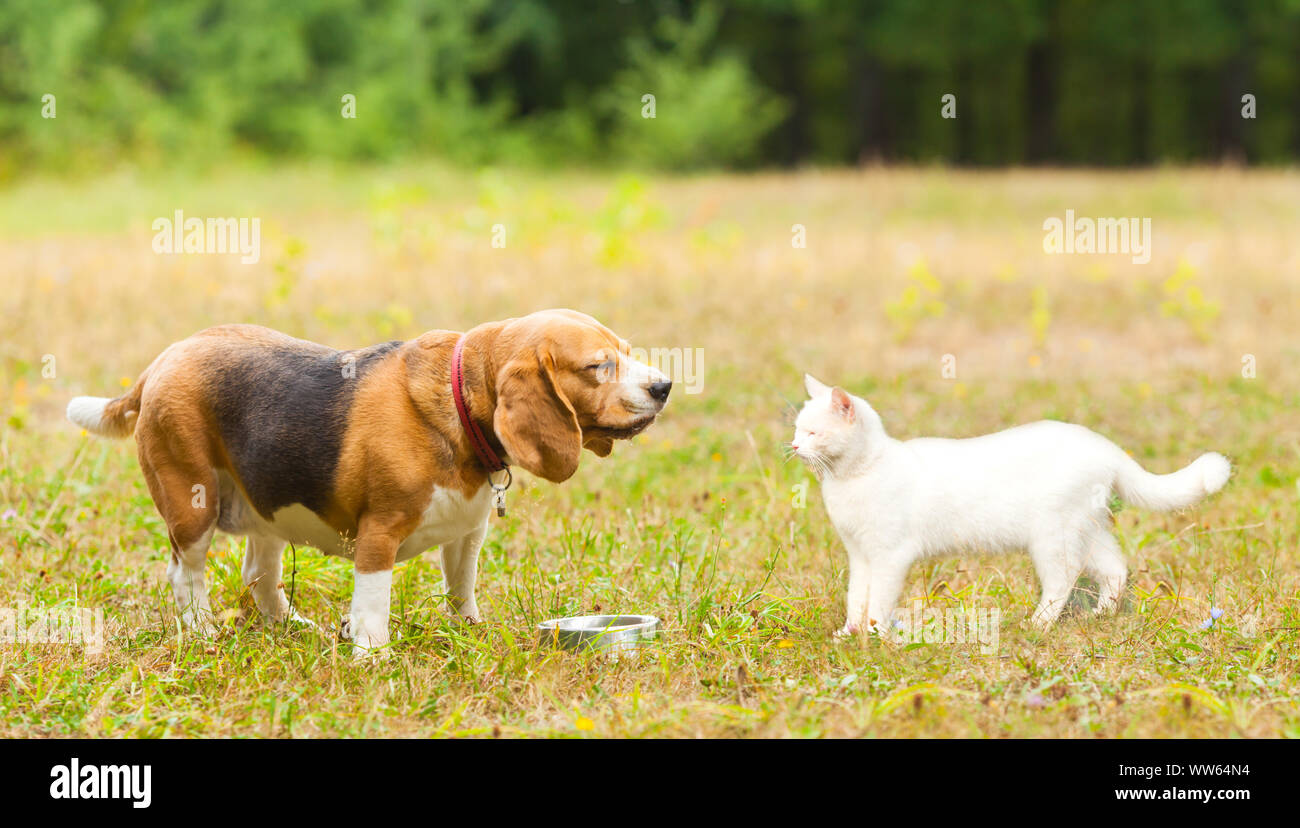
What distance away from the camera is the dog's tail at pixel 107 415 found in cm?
465

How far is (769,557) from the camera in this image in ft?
17.5

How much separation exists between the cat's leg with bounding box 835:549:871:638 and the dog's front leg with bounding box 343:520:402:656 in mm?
1536

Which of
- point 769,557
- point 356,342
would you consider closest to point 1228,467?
point 769,557

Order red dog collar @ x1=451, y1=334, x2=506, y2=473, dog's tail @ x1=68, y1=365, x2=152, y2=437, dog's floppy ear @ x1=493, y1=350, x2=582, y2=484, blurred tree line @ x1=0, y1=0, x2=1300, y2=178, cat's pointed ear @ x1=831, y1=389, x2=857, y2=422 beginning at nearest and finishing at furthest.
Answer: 1. dog's floppy ear @ x1=493, y1=350, x2=582, y2=484
2. red dog collar @ x1=451, y1=334, x2=506, y2=473
3. cat's pointed ear @ x1=831, y1=389, x2=857, y2=422
4. dog's tail @ x1=68, y1=365, x2=152, y2=437
5. blurred tree line @ x1=0, y1=0, x2=1300, y2=178

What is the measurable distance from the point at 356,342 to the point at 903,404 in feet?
13.1

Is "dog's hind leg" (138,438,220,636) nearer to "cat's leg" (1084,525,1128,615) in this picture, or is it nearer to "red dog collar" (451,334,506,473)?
"red dog collar" (451,334,506,473)

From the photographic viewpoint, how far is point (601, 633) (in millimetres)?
4195

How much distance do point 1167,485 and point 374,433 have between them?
271cm

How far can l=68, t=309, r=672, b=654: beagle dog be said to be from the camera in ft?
13.0

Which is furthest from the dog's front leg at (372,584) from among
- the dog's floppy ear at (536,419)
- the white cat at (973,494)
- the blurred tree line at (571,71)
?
the blurred tree line at (571,71)

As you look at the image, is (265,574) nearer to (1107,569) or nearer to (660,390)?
(660,390)

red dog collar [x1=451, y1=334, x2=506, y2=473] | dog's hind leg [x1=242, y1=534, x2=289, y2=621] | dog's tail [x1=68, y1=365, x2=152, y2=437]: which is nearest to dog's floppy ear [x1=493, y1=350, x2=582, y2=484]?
red dog collar [x1=451, y1=334, x2=506, y2=473]
